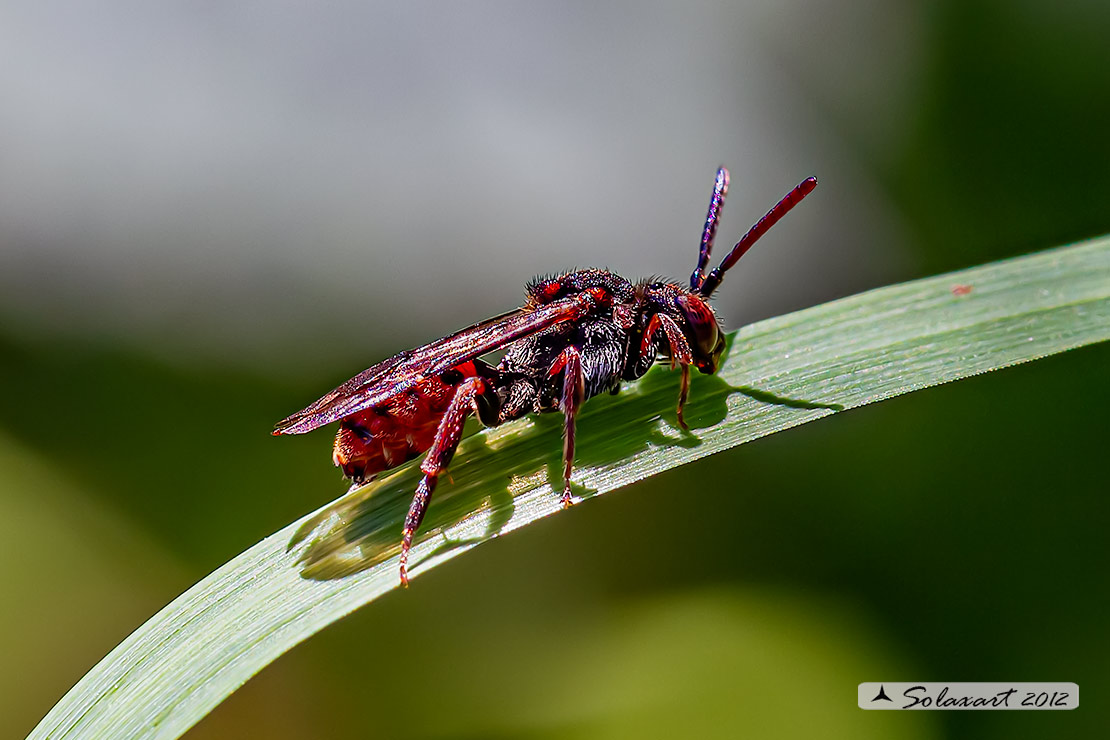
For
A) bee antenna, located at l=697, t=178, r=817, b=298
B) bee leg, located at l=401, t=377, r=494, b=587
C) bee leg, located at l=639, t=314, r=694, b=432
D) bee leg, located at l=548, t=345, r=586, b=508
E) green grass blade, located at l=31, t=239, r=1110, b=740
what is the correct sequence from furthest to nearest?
bee antenna, located at l=697, t=178, r=817, b=298 < bee leg, located at l=639, t=314, r=694, b=432 < bee leg, located at l=548, t=345, r=586, b=508 < bee leg, located at l=401, t=377, r=494, b=587 < green grass blade, located at l=31, t=239, r=1110, b=740

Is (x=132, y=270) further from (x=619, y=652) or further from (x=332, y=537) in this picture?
(x=619, y=652)

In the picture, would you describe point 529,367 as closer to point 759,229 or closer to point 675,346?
point 675,346

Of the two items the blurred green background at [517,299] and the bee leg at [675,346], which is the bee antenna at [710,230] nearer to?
the bee leg at [675,346]

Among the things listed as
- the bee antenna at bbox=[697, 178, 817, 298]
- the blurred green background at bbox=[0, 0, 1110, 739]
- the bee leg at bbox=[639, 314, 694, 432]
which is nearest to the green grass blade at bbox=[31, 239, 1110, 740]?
the bee leg at bbox=[639, 314, 694, 432]

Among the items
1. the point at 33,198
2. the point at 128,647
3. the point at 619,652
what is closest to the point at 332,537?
the point at 128,647

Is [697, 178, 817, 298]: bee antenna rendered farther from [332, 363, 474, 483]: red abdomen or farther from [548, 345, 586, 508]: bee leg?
[332, 363, 474, 483]: red abdomen

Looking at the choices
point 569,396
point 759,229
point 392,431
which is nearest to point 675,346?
point 569,396
